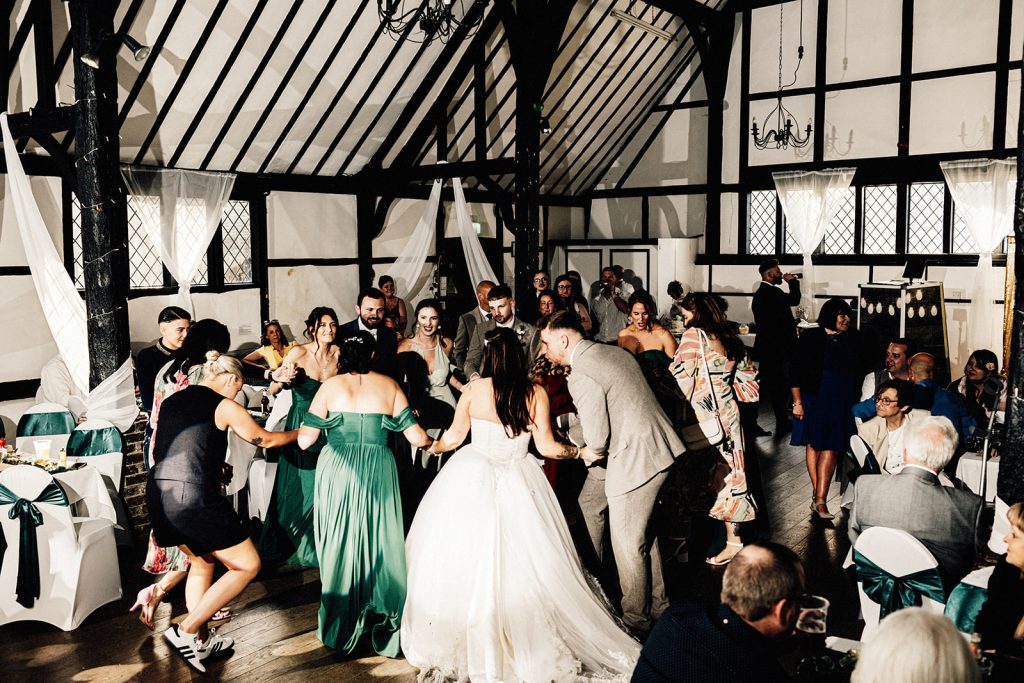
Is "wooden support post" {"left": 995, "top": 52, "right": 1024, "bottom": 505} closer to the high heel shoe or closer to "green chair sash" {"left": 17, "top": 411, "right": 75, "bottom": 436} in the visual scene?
the high heel shoe

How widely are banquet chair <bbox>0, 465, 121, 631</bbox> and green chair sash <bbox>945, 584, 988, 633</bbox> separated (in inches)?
142

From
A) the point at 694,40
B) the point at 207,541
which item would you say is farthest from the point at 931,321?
the point at 207,541

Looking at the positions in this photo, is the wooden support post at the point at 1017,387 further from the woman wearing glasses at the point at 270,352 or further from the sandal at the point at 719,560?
the woman wearing glasses at the point at 270,352

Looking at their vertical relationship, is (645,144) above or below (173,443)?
above

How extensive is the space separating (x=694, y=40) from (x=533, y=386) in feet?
31.9

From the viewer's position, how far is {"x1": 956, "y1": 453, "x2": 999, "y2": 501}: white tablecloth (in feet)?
14.1

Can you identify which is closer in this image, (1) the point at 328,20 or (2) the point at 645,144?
(1) the point at 328,20

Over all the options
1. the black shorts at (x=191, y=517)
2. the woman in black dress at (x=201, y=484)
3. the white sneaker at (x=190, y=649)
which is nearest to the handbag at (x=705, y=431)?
the woman in black dress at (x=201, y=484)

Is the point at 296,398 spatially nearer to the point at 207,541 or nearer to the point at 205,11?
A: the point at 207,541

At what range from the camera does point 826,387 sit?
5242 mm

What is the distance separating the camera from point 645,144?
13180 millimetres

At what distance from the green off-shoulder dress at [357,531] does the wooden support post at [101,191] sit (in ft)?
7.71

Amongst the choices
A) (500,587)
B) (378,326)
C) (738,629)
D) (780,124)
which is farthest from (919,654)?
(780,124)

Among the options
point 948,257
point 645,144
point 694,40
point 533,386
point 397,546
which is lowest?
point 397,546
